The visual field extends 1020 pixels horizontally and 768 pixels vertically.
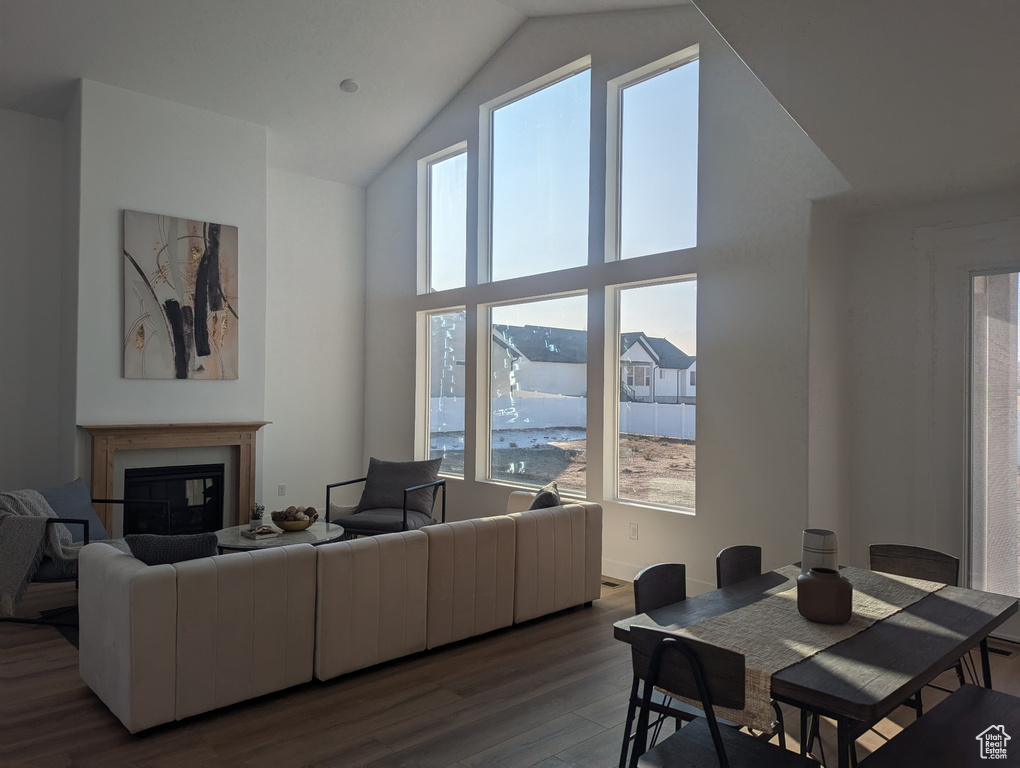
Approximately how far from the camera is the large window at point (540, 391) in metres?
6.00

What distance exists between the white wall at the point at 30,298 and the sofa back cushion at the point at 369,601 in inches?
167

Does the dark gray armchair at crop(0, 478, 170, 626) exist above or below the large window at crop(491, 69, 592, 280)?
below

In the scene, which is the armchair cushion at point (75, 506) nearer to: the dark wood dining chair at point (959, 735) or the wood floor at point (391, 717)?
the wood floor at point (391, 717)

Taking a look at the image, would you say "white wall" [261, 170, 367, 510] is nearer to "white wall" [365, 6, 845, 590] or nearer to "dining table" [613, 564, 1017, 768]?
"white wall" [365, 6, 845, 590]

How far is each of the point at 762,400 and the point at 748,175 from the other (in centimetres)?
152

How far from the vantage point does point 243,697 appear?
311cm

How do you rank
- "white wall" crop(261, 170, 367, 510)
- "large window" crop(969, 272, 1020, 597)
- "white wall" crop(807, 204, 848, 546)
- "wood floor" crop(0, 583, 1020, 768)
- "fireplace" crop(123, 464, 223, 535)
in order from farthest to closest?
"white wall" crop(261, 170, 367, 510) → "fireplace" crop(123, 464, 223, 535) → "white wall" crop(807, 204, 848, 546) → "large window" crop(969, 272, 1020, 597) → "wood floor" crop(0, 583, 1020, 768)

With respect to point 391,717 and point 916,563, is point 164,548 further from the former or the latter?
point 916,563

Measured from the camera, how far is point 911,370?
14.3 ft

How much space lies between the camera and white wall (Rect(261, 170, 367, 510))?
749cm

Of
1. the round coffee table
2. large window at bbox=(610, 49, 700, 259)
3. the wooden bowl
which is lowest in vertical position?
the round coffee table

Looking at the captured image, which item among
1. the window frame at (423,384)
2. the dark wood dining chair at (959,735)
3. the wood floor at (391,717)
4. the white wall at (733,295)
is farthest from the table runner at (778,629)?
the window frame at (423,384)

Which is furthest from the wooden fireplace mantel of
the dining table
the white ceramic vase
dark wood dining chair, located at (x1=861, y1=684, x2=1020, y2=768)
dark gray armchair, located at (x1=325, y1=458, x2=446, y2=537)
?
dark wood dining chair, located at (x1=861, y1=684, x2=1020, y2=768)

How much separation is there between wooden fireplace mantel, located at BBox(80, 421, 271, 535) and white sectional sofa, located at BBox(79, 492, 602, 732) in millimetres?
2874
